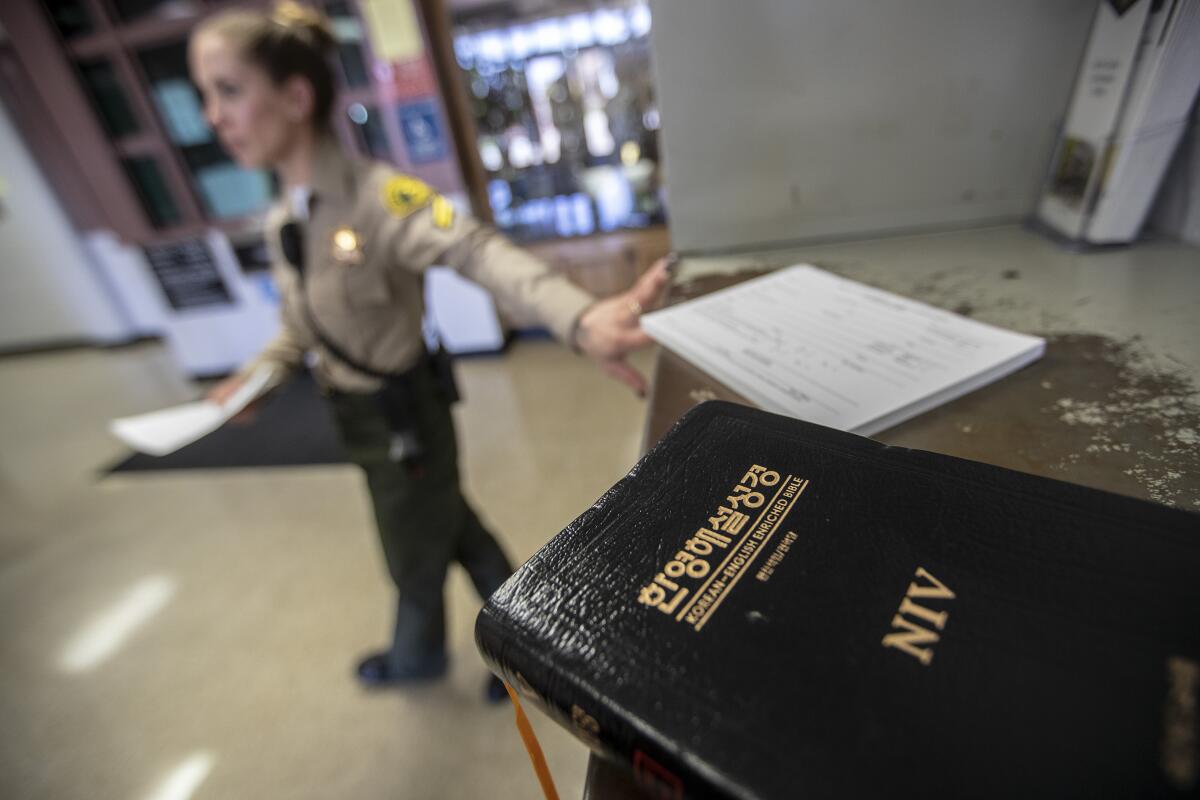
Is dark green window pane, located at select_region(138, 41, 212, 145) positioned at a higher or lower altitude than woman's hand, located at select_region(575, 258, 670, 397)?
higher

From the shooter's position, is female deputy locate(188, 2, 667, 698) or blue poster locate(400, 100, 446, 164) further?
blue poster locate(400, 100, 446, 164)

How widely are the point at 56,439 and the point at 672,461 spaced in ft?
11.4

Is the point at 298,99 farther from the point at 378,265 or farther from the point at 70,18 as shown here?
the point at 70,18

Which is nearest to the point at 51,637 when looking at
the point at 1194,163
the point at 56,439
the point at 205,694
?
the point at 205,694

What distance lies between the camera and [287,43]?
0.90m

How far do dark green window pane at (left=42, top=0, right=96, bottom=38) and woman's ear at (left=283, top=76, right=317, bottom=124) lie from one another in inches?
92.2

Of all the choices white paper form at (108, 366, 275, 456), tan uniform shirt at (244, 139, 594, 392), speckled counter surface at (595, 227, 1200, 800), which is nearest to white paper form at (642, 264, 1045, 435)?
speckled counter surface at (595, 227, 1200, 800)

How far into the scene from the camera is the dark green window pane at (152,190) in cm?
253

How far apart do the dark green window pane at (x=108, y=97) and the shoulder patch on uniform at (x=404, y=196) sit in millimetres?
2496

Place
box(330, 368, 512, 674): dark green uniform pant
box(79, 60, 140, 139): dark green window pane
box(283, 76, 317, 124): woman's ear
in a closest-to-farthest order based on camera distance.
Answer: box(283, 76, 317, 124): woman's ear → box(330, 368, 512, 674): dark green uniform pant → box(79, 60, 140, 139): dark green window pane

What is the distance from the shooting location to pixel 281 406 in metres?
2.61

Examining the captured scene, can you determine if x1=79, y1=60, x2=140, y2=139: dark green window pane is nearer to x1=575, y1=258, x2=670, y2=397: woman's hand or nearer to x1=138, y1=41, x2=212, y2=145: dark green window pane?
x1=138, y1=41, x2=212, y2=145: dark green window pane

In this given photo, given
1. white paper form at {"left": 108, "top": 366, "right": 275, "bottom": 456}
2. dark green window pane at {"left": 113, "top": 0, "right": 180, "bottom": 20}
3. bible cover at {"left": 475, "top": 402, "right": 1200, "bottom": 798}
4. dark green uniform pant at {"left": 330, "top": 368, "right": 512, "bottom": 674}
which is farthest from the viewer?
dark green window pane at {"left": 113, "top": 0, "right": 180, "bottom": 20}

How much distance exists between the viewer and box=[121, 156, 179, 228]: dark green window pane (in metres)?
2.53
